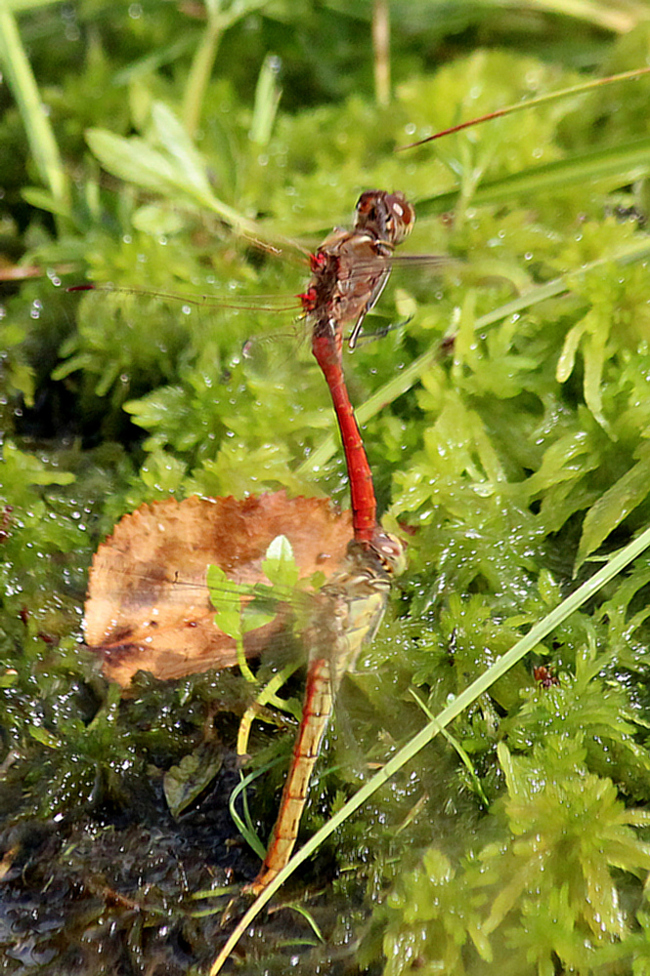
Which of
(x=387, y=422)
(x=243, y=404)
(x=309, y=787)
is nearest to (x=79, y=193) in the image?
(x=243, y=404)

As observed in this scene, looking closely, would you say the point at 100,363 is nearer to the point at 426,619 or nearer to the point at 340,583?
the point at 340,583

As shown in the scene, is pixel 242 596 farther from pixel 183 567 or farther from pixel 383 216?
pixel 383 216

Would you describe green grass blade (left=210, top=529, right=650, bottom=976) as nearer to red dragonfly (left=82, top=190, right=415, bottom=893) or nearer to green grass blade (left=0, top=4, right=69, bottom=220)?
red dragonfly (left=82, top=190, right=415, bottom=893)

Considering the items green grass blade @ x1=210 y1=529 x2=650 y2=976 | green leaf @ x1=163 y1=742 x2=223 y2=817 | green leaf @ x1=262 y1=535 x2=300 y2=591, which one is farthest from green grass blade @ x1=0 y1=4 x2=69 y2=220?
green grass blade @ x1=210 y1=529 x2=650 y2=976

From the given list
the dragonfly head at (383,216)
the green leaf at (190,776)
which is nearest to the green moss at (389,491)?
the green leaf at (190,776)

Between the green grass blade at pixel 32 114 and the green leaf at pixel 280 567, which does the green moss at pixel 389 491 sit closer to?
the green grass blade at pixel 32 114
